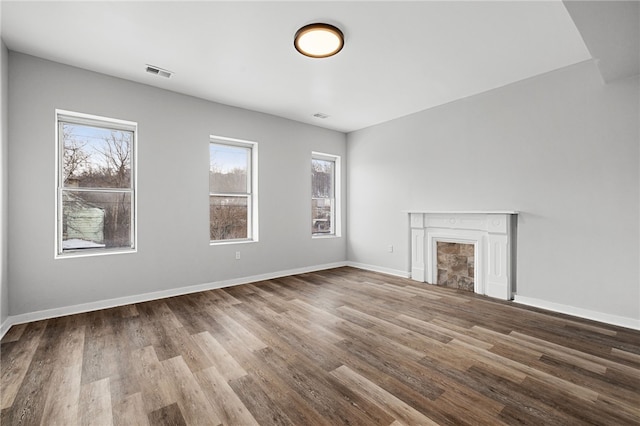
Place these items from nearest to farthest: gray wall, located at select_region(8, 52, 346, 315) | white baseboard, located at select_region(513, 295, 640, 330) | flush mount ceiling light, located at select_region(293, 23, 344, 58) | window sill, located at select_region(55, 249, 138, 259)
Result: flush mount ceiling light, located at select_region(293, 23, 344, 58), white baseboard, located at select_region(513, 295, 640, 330), gray wall, located at select_region(8, 52, 346, 315), window sill, located at select_region(55, 249, 138, 259)

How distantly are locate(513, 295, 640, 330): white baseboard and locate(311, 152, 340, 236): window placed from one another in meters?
3.32

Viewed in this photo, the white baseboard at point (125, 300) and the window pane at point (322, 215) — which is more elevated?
the window pane at point (322, 215)

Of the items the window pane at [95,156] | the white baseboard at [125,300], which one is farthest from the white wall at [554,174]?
the window pane at [95,156]

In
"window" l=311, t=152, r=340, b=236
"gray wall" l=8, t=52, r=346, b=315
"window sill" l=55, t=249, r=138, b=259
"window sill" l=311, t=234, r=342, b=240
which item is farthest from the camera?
"window" l=311, t=152, r=340, b=236

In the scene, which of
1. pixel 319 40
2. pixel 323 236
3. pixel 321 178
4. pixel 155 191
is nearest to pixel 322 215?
pixel 323 236

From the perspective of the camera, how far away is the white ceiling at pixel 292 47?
2322 millimetres

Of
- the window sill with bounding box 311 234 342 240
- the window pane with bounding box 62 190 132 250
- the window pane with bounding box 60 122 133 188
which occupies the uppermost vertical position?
the window pane with bounding box 60 122 133 188

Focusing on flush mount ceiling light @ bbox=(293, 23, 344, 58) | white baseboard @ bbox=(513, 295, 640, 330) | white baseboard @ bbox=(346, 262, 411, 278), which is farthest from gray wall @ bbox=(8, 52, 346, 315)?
white baseboard @ bbox=(513, 295, 640, 330)

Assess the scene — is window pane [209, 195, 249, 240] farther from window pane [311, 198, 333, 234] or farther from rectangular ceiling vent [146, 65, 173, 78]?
rectangular ceiling vent [146, 65, 173, 78]

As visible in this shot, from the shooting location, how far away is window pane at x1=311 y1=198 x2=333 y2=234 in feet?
18.4

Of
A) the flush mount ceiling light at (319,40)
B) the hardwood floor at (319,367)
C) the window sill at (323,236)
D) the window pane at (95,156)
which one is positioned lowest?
the hardwood floor at (319,367)

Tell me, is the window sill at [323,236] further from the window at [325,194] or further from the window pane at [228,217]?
the window pane at [228,217]

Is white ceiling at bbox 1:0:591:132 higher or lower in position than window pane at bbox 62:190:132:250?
higher

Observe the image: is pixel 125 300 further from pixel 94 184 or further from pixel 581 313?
pixel 581 313
